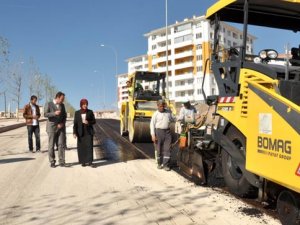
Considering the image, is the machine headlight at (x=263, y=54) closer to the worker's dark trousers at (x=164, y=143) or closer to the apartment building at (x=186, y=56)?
the worker's dark trousers at (x=164, y=143)

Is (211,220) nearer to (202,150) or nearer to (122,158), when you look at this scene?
(202,150)

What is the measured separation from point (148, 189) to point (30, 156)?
19.5 feet

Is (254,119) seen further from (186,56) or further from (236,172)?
(186,56)

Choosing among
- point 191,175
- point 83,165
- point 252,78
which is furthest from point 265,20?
point 83,165

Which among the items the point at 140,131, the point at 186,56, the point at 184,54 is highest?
the point at 184,54

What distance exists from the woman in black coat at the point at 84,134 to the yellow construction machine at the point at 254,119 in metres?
A: 2.66

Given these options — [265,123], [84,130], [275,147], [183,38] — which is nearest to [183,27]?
[183,38]

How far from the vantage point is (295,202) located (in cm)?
455

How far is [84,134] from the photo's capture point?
32.9 ft

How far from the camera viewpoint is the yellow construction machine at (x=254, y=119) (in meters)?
4.51

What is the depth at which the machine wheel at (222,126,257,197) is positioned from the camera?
607 centimetres

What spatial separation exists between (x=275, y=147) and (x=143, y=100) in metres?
11.6

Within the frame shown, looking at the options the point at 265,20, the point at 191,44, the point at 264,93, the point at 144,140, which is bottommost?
the point at 144,140

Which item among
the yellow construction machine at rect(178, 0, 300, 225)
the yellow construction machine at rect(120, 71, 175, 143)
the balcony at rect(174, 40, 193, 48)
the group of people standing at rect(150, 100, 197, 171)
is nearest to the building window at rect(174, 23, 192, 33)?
the balcony at rect(174, 40, 193, 48)
